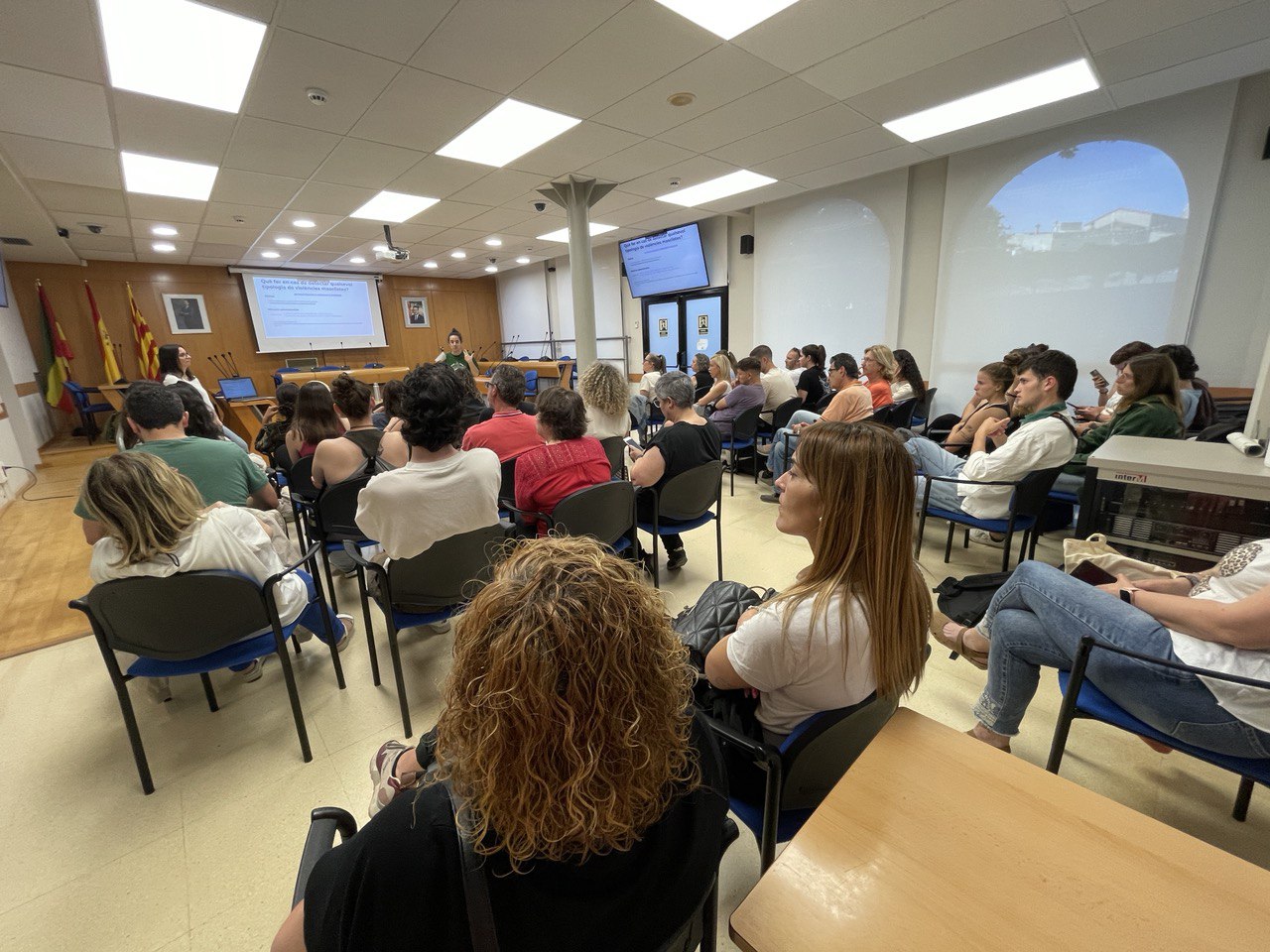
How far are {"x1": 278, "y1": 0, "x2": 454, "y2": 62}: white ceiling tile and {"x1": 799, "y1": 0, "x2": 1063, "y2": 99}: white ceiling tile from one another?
2.11 meters

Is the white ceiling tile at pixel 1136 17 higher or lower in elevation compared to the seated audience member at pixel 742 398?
higher

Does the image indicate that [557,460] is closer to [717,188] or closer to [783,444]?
[783,444]

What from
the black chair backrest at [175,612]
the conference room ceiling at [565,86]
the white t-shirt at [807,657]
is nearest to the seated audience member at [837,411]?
the conference room ceiling at [565,86]

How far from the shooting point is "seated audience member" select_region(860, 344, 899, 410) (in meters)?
4.04

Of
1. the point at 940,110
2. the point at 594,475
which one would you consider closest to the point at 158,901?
the point at 594,475

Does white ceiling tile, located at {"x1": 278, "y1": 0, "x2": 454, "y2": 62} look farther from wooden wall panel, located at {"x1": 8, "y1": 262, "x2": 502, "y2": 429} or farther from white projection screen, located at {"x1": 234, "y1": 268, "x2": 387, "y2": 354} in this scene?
wooden wall panel, located at {"x1": 8, "y1": 262, "x2": 502, "y2": 429}

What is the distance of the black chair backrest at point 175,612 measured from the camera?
4.57ft

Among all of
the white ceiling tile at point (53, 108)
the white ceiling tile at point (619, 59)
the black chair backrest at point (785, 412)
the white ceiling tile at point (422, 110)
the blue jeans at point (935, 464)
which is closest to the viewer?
the white ceiling tile at point (619, 59)

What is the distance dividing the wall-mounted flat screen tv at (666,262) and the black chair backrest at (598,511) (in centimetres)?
605

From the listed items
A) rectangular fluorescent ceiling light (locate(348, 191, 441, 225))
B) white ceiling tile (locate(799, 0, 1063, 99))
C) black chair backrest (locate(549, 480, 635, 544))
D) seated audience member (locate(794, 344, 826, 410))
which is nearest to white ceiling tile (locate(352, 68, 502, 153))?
rectangular fluorescent ceiling light (locate(348, 191, 441, 225))

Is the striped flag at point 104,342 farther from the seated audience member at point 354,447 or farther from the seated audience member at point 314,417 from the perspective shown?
the seated audience member at point 354,447

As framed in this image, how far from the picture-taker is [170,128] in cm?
330

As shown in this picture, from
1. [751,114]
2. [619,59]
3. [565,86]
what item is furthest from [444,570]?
[751,114]

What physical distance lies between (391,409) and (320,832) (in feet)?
5.80
